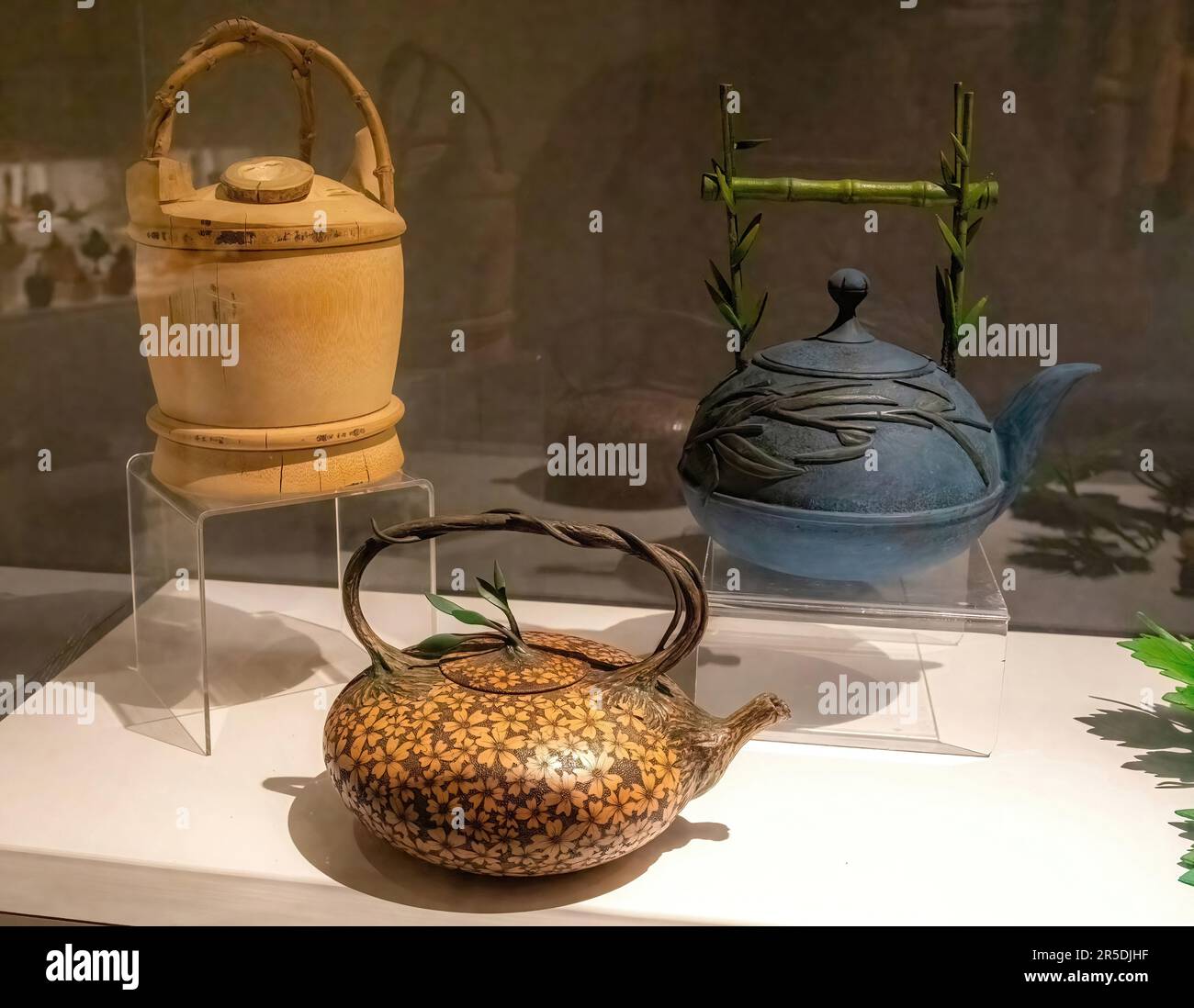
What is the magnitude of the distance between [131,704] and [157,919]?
0.43 metres

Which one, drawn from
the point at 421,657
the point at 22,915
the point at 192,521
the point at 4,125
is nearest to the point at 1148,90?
the point at 421,657

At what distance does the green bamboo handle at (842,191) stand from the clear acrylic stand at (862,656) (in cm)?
43

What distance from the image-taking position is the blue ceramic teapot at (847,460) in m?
1.39

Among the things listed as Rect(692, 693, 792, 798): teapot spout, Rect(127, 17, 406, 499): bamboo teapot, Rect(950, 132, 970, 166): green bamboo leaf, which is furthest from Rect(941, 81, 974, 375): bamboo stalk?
Rect(127, 17, 406, 499): bamboo teapot

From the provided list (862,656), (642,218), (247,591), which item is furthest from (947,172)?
(247,591)

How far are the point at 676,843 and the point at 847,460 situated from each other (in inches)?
16.9

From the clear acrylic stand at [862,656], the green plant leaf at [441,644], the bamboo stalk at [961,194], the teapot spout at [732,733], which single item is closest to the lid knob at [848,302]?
the bamboo stalk at [961,194]

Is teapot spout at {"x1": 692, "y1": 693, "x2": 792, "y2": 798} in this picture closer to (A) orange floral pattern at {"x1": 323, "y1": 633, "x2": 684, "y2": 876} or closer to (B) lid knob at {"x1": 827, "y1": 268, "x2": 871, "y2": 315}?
(A) orange floral pattern at {"x1": 323, "y1": 633, "x2": 684, "y2": 876}

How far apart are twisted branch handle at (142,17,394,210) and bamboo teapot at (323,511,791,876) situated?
1.70 feet

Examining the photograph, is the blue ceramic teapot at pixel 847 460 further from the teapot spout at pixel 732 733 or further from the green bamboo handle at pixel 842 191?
the teapot spout at pixel 732 733

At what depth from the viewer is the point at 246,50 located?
5.13ft

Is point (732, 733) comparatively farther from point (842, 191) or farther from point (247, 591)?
point (247, 591)

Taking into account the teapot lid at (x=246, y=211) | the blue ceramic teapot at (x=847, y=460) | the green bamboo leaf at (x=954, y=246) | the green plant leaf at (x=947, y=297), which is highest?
the teapot lid at (x=246, y=211)

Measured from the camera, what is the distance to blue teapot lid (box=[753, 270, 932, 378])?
1.45 metres
